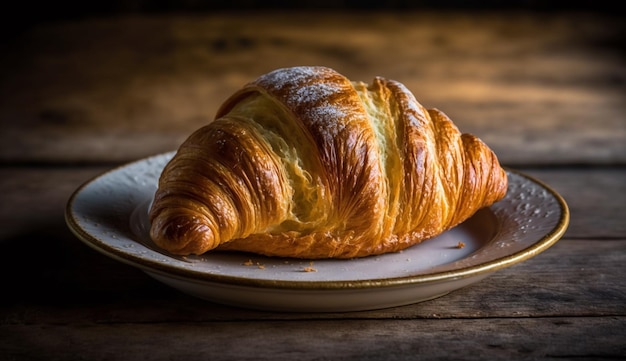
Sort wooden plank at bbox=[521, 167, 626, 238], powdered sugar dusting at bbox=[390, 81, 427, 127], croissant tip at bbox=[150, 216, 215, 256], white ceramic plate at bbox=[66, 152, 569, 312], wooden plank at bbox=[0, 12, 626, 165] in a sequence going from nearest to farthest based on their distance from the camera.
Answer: white ceramic plate at bbox=[66, 152, 569, 312] < croissant tip at bbox=[150, 216, 215, 256] < powdered sugar dusting at bbox=[390, 81, 427, 127] < wooden plank at bbox=[521, 167, 626, 238] < wooden plank at bbox=[0, 12, 626, 165]

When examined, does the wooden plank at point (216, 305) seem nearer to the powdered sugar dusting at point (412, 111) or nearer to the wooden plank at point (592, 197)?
the wooden plank at point (592, 197)

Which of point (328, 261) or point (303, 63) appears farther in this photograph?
point (303, 63)

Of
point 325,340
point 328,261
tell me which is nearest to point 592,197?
point 328,261

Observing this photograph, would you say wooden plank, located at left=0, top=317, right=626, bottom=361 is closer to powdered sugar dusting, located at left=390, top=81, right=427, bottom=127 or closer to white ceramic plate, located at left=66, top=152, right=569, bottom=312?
white ceramic plate, located at left=66, top=152, right=569, bottom=312

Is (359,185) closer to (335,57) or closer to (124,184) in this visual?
(124,184)

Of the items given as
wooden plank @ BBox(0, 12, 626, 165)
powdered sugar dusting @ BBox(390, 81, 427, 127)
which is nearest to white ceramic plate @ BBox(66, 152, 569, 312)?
powdered sugar dusting @ BBox(390, 81, 427, 127)

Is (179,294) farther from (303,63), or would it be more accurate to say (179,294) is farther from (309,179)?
(303,63)
